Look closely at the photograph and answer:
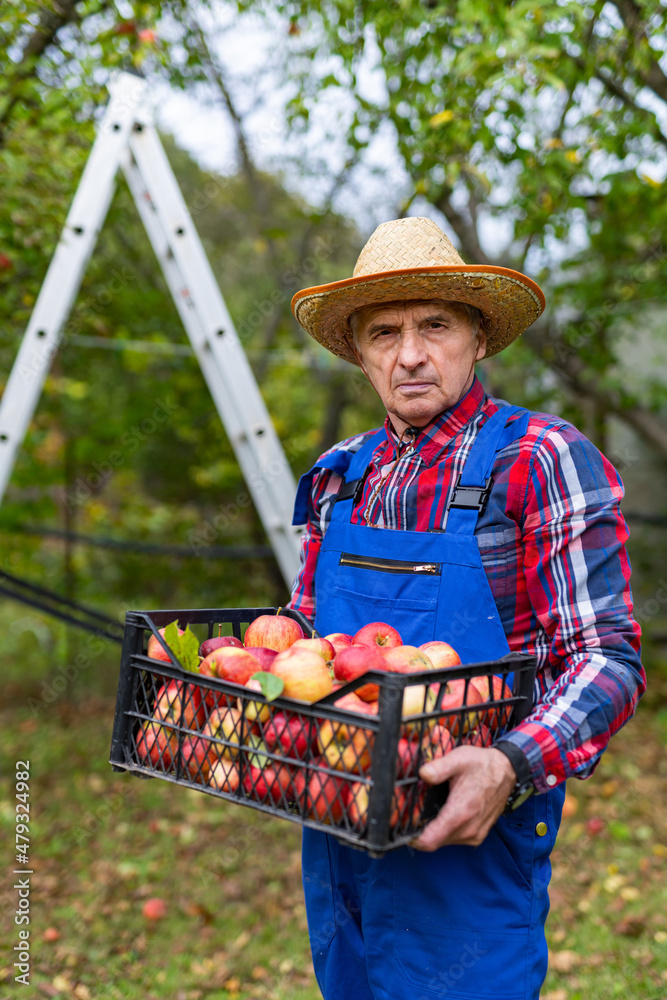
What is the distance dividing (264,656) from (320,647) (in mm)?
107

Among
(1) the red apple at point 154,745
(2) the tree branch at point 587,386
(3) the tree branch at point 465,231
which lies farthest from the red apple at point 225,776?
(2) the tree branch at point 587,386

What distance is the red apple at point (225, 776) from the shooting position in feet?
4.49

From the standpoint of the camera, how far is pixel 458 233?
15.1ft

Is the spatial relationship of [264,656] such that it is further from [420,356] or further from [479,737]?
[420,356]

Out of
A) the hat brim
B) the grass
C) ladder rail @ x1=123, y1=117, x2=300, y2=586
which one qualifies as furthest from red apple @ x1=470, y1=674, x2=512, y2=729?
the grass

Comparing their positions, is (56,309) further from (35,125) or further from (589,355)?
(589,355)

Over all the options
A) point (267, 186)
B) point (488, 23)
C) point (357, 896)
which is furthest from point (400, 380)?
point (267, 186)

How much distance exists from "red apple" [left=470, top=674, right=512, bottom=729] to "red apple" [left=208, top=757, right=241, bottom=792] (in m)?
0.43

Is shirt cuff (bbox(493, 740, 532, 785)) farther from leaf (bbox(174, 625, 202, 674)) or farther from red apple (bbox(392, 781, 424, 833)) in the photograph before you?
leaf (bbox(174, 625, 202, 674))

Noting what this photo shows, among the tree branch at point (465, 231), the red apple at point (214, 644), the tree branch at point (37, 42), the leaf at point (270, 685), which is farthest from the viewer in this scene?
the tree branch at point (465, 231)

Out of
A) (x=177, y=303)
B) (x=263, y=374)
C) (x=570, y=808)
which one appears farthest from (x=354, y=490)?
(x=263, y=374)

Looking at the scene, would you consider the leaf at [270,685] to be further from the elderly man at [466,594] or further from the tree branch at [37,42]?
the tree branch at [37,42]

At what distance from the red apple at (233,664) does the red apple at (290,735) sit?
0.13 m

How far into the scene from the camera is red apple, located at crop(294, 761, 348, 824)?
1.26 m
